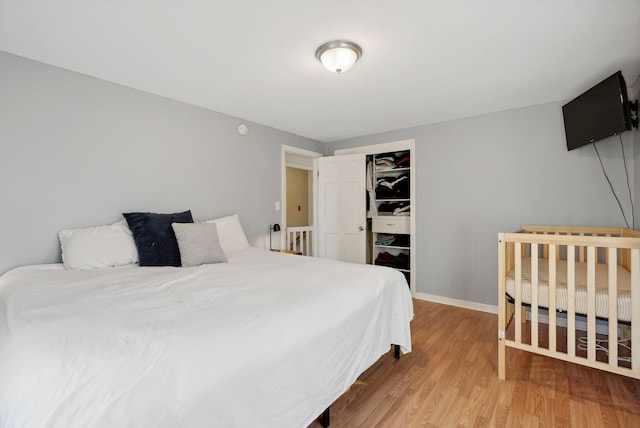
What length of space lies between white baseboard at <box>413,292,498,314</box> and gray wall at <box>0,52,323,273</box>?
8.45 feet

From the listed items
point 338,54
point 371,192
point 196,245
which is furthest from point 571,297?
point 371,192

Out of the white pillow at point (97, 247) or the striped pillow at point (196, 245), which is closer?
the white pillow at point (97, 247)

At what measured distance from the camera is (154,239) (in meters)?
2.10

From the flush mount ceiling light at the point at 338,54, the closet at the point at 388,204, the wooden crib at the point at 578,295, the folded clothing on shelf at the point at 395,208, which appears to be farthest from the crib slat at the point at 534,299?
the folded clothing on shelf at the point at 395,208

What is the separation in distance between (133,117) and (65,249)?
3.90 feet

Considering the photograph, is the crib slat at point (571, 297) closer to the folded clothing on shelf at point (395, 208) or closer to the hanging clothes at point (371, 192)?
the folded clothing on shelf at point (395, 208)

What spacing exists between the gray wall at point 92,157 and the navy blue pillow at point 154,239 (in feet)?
1.03

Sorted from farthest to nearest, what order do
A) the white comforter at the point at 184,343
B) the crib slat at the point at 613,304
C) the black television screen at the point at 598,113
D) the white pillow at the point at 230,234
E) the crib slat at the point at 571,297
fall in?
the white pillow at the point at 230,234 < the black television screen at the point at 598,113 < the crib slat at the point at 571,297 < the crib slat at the point at 613,304 < the white comforter at the point at 184,343

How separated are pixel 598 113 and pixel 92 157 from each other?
3964 mm

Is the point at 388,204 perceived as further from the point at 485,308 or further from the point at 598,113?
the point at 598,113

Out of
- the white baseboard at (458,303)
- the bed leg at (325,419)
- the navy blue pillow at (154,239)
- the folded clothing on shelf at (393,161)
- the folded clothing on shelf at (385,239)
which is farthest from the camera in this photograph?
the folded clothing on shelf at (385,239)

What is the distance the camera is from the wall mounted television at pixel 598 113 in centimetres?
194

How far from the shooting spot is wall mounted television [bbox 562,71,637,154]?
194 cm

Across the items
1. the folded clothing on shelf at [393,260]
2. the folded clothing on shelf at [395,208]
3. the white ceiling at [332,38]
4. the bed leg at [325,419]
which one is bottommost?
the bed leg at [325,419]
